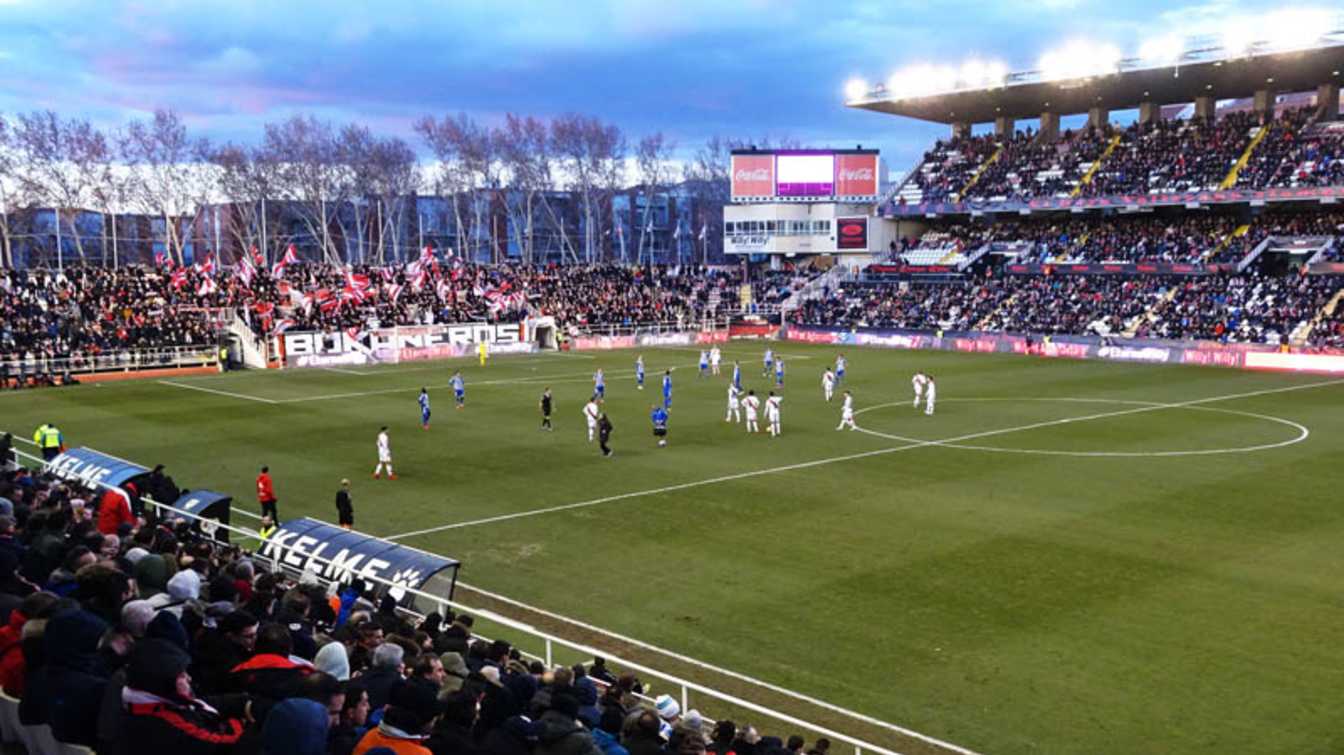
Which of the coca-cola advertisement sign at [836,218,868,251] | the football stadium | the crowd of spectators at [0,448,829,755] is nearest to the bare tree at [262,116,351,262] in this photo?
the football stadium

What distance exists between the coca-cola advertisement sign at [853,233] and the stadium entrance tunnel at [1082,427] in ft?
158

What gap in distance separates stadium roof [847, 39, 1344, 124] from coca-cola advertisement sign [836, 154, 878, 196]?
509 centimetres

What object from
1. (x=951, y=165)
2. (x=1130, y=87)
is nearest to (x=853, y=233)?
(x=951, y=165)

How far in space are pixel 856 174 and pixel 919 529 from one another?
72.9 m

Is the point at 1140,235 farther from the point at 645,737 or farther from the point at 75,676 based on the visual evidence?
the point at 75,676

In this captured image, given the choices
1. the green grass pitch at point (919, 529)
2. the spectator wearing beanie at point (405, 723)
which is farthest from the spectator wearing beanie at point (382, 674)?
the green grass pitch at point (919, 529)

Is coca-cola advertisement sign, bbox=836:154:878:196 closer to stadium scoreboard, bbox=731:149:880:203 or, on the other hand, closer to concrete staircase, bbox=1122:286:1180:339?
stadium scoreboard, bbox=731:149:880:203

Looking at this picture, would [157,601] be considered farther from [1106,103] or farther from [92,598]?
[1106,103]

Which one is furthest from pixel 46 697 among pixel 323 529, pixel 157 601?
pixel 323 529

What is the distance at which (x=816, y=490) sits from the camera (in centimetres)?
2564

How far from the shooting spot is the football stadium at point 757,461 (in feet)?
27.4

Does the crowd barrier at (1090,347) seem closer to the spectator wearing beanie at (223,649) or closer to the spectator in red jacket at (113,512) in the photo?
the spectator in red jacket at (113,512)

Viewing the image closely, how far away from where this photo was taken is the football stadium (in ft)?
27.4

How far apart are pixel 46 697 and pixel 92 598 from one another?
1.27m
